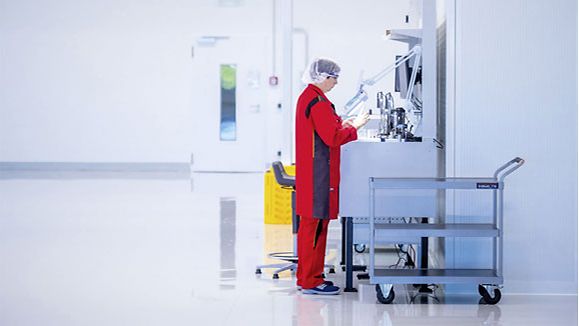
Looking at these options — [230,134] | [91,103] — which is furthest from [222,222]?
[91,103]

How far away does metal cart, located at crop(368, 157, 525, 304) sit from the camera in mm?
5277

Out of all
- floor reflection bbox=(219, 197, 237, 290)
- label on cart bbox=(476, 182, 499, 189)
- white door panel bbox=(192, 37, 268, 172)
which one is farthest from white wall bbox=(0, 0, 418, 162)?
label on cart bbox=(476, 182, 499, 189)

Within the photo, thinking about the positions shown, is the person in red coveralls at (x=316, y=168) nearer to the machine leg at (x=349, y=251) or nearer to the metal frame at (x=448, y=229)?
the machine leg at (x=349, y=251)

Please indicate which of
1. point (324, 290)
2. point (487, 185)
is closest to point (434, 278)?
point (487, 185)

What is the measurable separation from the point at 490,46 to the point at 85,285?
2.84 m

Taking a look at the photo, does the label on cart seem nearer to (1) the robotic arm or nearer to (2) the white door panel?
(1) the robotic arm

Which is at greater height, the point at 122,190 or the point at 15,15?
the point at 15,15

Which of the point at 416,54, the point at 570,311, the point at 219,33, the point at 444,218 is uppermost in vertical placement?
the point at 219,33

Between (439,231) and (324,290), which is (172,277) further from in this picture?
(439,231)

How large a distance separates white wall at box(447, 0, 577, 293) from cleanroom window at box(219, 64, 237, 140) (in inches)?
387

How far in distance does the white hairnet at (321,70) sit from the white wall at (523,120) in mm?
694

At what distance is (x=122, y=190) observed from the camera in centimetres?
1244

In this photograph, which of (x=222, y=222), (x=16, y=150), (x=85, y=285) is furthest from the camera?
(x=16, y=150)

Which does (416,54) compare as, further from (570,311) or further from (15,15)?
(15,15)
